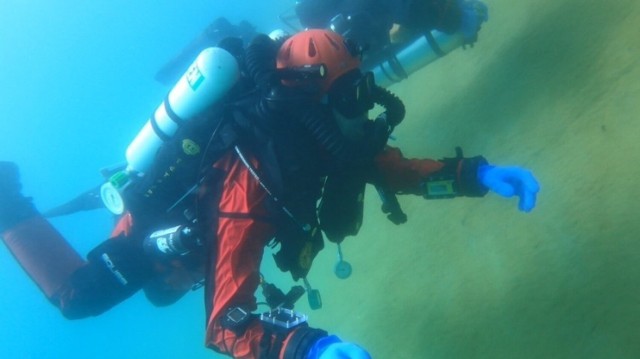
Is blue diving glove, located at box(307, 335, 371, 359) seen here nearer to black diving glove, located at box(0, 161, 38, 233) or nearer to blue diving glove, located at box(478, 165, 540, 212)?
blue diving glove, located at box(478, 165, 540, 212)

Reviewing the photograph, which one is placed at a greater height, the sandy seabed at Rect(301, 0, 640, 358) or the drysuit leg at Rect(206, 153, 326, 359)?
the drysuit leg at Rect(206, 153, 326, 359)

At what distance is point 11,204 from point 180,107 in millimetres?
3843

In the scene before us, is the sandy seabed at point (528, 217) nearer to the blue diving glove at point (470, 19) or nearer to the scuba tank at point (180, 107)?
the blue diving glove at point (470, 19)

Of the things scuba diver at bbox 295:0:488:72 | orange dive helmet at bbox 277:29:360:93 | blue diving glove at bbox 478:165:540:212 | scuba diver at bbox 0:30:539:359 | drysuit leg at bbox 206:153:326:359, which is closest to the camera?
drysuit leg at bbox 206:153:326:359

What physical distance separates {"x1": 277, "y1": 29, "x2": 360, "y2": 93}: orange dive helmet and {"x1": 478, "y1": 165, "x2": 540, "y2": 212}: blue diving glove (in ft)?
4.33

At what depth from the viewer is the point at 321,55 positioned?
3.16 m

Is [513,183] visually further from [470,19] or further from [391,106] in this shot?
[470,19]

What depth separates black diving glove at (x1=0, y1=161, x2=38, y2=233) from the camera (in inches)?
233

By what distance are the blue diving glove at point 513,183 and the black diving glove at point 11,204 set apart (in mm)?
5463

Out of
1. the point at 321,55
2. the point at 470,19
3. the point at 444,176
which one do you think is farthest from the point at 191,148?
the point at 470,19

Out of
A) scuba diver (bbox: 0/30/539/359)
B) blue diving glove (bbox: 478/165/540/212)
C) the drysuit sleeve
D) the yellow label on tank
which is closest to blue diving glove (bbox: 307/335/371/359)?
scuba diver (bbox: 0/30/539/359)

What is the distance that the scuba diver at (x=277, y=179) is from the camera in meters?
2.75

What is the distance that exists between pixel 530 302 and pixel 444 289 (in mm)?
1084

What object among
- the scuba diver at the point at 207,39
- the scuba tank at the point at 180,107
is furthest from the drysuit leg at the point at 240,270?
the scuba diver at the point at 207,39
